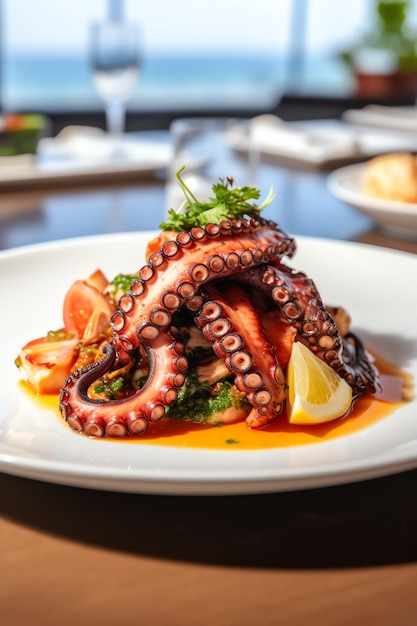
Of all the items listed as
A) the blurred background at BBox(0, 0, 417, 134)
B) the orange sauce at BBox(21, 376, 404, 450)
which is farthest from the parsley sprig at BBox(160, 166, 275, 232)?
the blurred background at BBox(0, 0, 417, 134)

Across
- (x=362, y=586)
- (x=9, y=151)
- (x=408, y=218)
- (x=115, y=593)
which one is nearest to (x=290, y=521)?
(x=362, y=586)

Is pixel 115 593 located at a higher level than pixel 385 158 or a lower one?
lower

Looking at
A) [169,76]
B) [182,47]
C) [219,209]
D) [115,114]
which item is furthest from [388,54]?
[182,47]

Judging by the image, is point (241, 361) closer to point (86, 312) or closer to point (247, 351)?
point (247, 351)

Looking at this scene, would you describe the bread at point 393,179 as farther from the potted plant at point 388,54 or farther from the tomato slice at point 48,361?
the potted plant at point 388,54

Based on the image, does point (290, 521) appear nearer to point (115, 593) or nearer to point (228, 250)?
point (115, 593)

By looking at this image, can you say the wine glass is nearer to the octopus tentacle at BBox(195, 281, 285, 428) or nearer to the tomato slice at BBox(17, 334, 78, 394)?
the tomato slice at BBox(17, 334, 78, 394)
